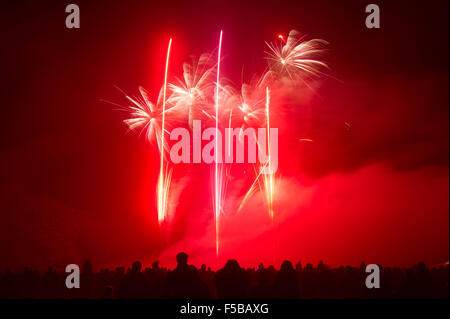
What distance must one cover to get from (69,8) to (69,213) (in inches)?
275

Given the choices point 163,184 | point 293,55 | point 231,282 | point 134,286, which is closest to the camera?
point 231,282

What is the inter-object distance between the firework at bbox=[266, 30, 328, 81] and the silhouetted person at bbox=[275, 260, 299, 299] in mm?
9831

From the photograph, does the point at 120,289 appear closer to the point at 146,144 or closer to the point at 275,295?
the point at 275,295

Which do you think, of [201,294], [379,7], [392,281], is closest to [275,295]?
[201,294]

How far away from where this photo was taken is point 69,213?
15891mm

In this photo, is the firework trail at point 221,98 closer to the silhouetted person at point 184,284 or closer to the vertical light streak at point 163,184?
the vertical light streak at point 163,184

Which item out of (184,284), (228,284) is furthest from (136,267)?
(228,284)

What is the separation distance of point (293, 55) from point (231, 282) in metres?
10.1

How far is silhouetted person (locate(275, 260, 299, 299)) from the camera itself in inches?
204

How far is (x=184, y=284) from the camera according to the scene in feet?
16.1

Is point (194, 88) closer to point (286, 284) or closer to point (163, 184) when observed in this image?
point (163, 184)

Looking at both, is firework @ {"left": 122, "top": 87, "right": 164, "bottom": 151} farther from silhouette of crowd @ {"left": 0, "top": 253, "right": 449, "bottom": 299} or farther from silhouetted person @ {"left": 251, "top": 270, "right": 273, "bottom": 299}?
silhouetted person @ {"left": 251, "top": 270, "right": 273, "bottom": 299}

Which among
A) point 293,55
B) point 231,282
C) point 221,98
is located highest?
point 293,55
